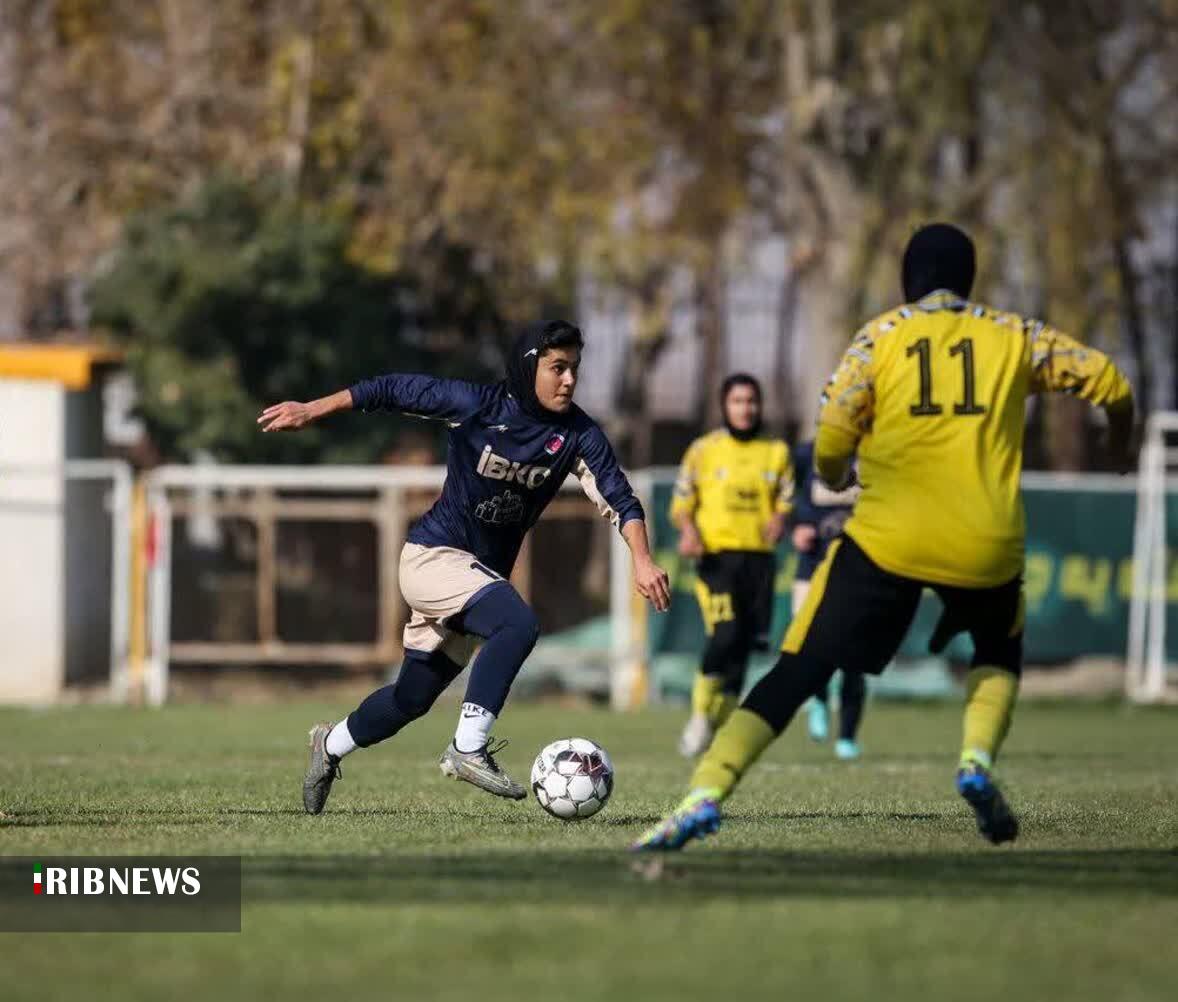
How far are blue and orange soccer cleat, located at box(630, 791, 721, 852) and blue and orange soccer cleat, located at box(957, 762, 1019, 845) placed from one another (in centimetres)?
87

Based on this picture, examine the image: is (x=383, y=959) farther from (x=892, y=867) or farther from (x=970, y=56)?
(x=970, y=56)

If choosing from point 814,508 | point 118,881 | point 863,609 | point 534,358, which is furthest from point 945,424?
point 814,508

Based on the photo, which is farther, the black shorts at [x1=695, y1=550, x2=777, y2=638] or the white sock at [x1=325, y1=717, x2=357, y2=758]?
the black shorts at [x1=695, y1=550, x2=777, y2=638]

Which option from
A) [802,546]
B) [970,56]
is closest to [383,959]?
[802,546]

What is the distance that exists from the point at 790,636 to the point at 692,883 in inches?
41.5

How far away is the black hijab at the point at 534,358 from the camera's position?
9273 mm

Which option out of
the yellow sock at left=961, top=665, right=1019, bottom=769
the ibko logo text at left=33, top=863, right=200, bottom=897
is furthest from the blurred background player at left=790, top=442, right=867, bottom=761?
the ibko logo text at left=33, top=863, right=200, bottom=897

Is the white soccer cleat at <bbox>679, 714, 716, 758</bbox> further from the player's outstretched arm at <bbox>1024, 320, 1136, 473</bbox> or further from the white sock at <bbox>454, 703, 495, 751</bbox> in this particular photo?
the player's outstretched arm at <bbox>1024, 320, 1136, 473</bbox>

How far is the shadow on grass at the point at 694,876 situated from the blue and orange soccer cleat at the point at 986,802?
2.9 inches

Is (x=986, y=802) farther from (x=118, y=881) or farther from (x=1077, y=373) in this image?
(x=118, y=881)

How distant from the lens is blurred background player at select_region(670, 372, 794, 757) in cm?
1448

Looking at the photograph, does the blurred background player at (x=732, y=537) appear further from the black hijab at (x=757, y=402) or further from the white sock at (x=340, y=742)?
the white sock at (x=340, y=742)

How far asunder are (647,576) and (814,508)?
6758mm

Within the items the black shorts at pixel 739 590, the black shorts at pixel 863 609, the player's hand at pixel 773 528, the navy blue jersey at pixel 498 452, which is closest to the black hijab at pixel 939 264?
the black shorts at pixel 863 609
